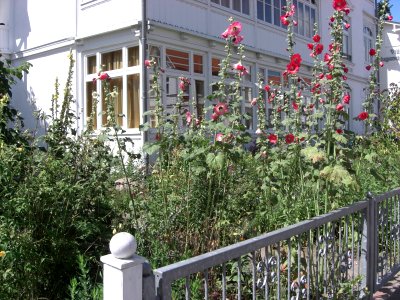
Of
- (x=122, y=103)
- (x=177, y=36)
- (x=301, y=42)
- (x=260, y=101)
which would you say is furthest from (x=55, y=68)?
(x=260, y=101)

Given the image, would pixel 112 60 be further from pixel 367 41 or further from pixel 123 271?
pixel 367 41

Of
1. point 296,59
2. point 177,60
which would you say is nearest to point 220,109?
point 296,59

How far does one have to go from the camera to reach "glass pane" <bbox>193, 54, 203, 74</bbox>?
45.0 ft

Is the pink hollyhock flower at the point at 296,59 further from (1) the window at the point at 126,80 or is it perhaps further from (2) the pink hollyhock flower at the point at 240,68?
(1) the window at the point at 126,80

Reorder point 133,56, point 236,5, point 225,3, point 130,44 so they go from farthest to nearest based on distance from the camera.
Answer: point 236,5, point 225,3, point 133,56, point 130,44

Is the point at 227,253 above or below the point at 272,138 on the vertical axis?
below

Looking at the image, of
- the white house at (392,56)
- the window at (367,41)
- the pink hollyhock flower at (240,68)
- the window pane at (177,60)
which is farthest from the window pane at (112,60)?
the white house at (392,56)

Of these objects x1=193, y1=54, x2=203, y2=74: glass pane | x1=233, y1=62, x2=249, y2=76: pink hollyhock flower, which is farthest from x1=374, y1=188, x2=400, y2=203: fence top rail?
x1=193, y1=54, x2=203, y2=74: glass pane

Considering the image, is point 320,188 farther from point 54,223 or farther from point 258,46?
point 258,46

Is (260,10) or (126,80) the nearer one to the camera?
(126,80)

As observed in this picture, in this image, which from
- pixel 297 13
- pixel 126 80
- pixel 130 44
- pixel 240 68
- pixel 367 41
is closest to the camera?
pixel 240 68

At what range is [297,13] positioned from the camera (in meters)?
18.4

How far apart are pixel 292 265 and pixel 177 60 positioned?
1032 cm

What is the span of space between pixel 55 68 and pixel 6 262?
40.3 ft
